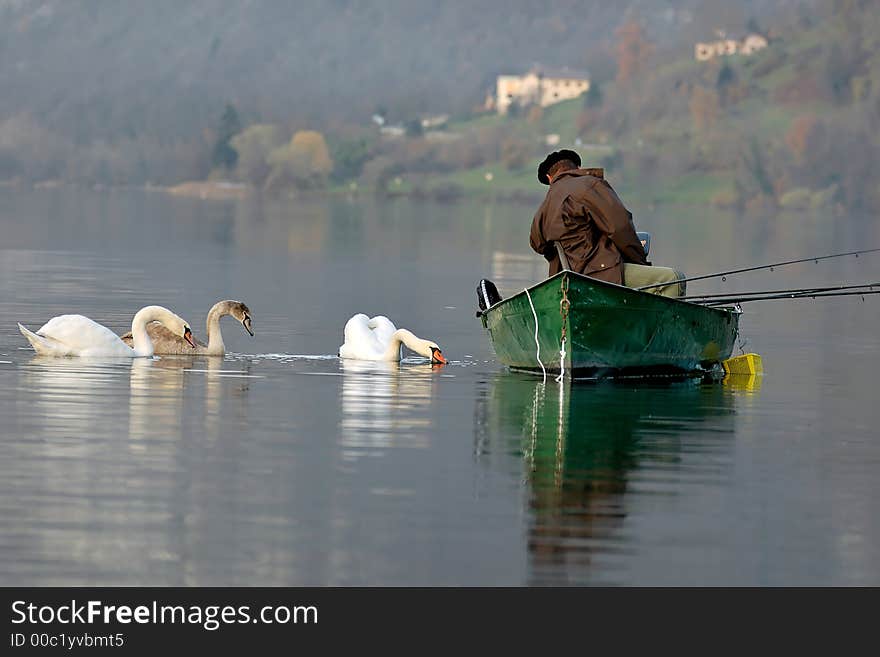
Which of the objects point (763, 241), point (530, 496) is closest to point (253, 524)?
point (530, 496)

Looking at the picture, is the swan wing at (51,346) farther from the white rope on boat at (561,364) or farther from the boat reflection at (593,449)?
the white rope on boat at (561,364)

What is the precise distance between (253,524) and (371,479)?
82.8 inches

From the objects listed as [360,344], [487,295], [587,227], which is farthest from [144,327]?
[587,227]

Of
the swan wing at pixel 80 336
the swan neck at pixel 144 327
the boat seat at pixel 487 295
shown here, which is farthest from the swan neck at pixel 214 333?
the boat seat at pixel 487 295

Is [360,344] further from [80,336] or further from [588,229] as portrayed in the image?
[588,229]

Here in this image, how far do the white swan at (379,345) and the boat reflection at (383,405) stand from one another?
0.42ft

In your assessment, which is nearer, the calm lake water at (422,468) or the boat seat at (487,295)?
the calm lake water at (422,468)

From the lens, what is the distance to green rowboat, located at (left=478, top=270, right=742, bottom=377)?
22.9m

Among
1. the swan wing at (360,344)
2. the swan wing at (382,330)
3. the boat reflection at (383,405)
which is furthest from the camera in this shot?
the swan wing at (382,330)

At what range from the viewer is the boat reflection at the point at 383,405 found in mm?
18141

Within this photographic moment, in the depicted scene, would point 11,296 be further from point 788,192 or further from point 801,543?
point 788,192

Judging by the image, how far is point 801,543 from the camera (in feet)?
45.9

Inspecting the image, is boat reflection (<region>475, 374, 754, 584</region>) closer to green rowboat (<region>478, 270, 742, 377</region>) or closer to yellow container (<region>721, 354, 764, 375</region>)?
green rowboat (<region>478, 270, 742, 377</region>)

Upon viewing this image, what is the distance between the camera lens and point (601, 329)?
Result: 23172 mm
